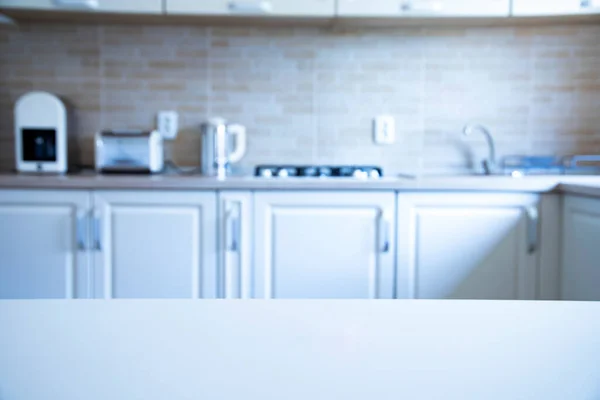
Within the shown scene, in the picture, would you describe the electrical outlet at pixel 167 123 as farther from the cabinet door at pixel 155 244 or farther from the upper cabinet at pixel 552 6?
the upper cabinet at pixel 552 6

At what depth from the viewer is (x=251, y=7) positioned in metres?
2.39

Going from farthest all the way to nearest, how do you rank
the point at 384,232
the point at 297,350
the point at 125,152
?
the point at 125,152 → the point at 384,232 → the point at 297,350

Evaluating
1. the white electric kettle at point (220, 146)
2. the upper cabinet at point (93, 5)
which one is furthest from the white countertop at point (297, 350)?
the upper cabinet at point (93, 5)

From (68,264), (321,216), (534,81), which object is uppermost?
(534,81)

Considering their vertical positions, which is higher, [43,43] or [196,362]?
[43,43]

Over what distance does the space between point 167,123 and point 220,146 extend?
0.41m

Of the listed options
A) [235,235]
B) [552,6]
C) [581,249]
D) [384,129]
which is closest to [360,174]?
[384,129]

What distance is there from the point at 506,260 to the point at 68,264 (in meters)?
1.66

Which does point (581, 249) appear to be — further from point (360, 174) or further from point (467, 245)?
point (360, 174)

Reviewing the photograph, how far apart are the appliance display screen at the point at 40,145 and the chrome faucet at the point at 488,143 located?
6.14 feet

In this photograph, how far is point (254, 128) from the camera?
2783 millimetres

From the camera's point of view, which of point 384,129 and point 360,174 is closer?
point 360,174

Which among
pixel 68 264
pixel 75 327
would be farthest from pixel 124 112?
pixel 75 327

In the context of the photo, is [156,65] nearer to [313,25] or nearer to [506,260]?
[313,25]
